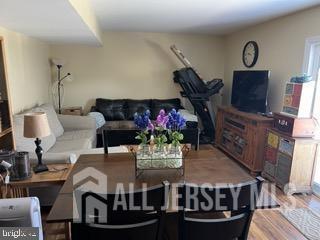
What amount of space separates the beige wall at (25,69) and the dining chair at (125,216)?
83.9 inches

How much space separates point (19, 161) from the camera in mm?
2027

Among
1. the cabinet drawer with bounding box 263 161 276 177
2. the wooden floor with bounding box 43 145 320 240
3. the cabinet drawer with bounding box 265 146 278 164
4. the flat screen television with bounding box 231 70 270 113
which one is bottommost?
the wooden floor with bounding box 43 145 320 240

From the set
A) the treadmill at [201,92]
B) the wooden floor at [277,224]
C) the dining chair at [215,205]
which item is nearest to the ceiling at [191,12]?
the treadmill at [201,92]

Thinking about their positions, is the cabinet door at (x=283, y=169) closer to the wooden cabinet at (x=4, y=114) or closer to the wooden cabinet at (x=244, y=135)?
the wooden cabinet at (x=244, y=135)

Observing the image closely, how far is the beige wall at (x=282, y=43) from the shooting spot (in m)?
3.26

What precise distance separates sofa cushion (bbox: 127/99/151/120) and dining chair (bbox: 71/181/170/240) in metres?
4.21

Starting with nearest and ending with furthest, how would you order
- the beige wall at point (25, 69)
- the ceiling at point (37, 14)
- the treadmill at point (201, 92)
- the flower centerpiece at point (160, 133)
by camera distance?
the flower centerpiece at point (160, 133) → the ceiling at point (37, 14) → the beige wall at point (25, 69) → the treadmill at point (201, 92)

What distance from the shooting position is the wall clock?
4.39m

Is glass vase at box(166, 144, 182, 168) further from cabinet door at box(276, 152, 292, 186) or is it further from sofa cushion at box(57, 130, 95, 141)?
sofa cushion at box(57, 130, 95, 141)

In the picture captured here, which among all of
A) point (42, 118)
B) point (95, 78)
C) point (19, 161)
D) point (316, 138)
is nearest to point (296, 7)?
point (316, 138)

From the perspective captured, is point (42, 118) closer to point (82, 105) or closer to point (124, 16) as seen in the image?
point (124, 16)

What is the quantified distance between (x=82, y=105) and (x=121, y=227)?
15.5 feet

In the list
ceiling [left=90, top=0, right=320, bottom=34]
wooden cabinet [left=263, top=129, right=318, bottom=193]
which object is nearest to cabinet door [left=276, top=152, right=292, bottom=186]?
A: wooden cabinet [left=263, top=129, right=318, bottom=193]

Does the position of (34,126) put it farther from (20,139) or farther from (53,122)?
(53,122)
